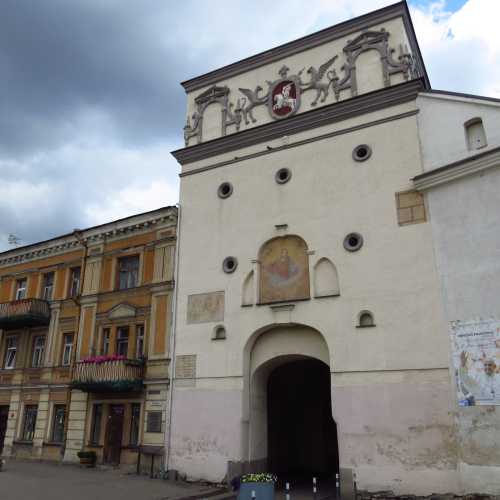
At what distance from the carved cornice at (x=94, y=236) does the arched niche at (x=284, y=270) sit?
508cm

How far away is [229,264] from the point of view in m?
19.0

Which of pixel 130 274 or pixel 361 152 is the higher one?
pixel 361 152

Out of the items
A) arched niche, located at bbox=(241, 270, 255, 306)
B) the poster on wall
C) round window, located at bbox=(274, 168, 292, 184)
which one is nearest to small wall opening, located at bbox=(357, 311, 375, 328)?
the poster on wall

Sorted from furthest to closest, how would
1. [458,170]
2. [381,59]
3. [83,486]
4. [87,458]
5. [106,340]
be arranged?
[106,340]
[87,458]
[381,59]
[83,486]
[458,170]

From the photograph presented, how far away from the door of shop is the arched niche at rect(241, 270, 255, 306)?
22.9 ft

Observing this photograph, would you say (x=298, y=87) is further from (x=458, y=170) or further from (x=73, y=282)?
(x=73, y=282)

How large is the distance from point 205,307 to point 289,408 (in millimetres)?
6965

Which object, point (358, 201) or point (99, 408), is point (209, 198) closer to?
point (358, 201)

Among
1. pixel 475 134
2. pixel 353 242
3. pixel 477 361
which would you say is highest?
pixel 475 134

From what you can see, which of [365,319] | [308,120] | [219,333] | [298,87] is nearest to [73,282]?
[219,333]

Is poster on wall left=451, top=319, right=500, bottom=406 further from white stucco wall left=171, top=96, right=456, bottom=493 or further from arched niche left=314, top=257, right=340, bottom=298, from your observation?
A: arched niche left=314, top=257, right=340, bottom=298

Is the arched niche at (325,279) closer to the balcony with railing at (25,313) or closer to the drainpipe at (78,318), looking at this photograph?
the drainpipe at (78,318)

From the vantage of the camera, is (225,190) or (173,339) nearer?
(173,339)

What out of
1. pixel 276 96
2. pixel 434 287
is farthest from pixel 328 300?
pixel 276 96
